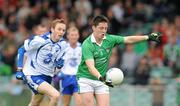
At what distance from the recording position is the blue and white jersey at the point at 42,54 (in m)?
13.9

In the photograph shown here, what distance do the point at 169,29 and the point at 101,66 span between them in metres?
7.27

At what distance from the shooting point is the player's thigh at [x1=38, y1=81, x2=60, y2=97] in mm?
13474

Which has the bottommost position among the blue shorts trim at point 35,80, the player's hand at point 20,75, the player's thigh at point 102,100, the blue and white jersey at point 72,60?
the player's thigh at point 102,100

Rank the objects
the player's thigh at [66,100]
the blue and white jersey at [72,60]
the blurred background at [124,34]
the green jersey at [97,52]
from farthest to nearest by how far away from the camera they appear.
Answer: the blurred background at [124,34]
the blue and white jersey at [72,60]
the player's thigh at [66,100]
the green jersey at [97,52]

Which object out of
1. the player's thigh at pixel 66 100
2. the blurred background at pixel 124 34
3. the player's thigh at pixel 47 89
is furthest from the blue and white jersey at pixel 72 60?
the player's thigh at pixel 47 89

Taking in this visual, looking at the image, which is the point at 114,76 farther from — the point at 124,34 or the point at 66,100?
the point at 124,34

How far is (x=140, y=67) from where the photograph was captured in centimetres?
1867

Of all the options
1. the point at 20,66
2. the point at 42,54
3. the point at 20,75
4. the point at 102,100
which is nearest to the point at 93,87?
the point at 102,100

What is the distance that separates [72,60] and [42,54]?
236 centimetres

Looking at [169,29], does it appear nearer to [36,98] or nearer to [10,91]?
[10,91]

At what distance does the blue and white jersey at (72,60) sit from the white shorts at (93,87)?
301 centimetres

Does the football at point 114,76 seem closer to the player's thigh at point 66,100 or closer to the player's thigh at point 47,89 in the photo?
the player's thigh at point 47,89

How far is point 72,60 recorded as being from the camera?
16.3 m

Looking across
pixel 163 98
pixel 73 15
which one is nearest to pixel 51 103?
pixel 163 98
